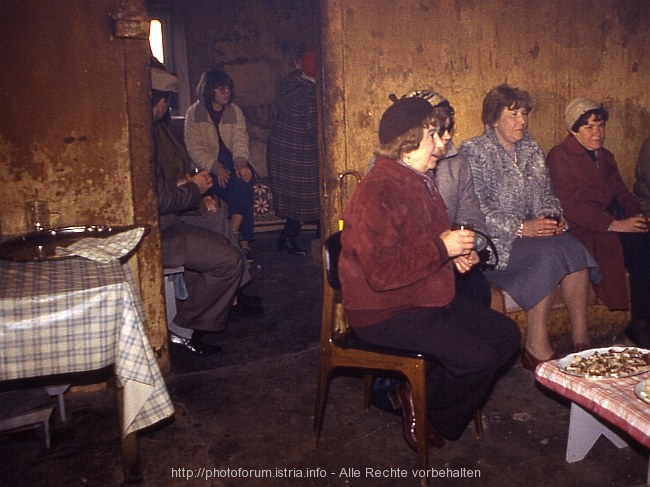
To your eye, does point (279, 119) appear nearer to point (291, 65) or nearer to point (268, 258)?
point (268, 258)

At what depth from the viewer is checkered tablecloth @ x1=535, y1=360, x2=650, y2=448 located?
252 cm

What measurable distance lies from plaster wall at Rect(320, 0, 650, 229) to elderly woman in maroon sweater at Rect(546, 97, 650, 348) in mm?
325

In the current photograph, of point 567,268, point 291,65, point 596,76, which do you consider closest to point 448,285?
point 567,268

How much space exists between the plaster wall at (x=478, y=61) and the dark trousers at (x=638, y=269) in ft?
2.79

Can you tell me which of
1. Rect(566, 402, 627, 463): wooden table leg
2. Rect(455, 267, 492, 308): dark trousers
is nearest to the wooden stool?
Rect(455, 267, 492, 308): dark trousers

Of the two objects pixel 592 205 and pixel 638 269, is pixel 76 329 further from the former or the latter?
pixel 638 269

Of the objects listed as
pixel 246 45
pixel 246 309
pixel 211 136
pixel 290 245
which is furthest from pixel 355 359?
pixel 246 45

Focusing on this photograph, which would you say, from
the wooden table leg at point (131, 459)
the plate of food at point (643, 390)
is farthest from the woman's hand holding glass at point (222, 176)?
the plate of food at point (643, 390)

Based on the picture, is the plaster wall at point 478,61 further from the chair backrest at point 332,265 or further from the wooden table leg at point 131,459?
the wooden table leg at point 131,459

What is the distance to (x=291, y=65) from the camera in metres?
9.69

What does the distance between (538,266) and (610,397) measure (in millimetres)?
1610

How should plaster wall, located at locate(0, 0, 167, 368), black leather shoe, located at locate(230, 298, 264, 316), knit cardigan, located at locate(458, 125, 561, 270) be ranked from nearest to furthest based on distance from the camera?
1. plaster wall, located at locate(0, 0, 167, 368)
2. knit cardigan, located at locate(458, 125, 561, 270)
3. black leather shoe, located at locate(230, 298, 264, 316)

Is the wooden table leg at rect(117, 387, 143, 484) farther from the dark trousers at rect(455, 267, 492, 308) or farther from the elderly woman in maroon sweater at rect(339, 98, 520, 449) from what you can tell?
the dark trousers at rect(455, 267, 492, 308)

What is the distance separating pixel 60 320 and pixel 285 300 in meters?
3.33
